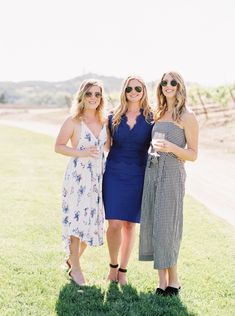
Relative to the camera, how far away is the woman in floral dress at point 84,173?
5543 millimetres

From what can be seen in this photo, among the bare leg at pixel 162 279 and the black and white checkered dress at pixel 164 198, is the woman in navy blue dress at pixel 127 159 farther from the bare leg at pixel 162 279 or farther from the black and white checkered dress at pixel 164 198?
the bare leg at pixel 162 279

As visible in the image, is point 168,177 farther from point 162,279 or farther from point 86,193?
point 162,279

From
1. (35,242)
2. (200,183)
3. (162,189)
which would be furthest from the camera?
(200,183)

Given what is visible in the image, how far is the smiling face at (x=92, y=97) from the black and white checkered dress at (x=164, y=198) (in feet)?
2.26

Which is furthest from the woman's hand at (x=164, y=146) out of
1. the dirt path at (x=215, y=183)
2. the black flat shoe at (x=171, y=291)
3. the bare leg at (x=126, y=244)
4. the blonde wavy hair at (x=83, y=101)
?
the dirt path at (x=215, y=183)

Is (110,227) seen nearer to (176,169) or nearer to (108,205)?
(108,205)

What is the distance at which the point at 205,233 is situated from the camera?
8.23 meters

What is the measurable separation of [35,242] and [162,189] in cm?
273

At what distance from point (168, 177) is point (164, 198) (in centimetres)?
20

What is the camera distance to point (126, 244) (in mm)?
5688

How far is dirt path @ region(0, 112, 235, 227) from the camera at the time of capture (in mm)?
10087

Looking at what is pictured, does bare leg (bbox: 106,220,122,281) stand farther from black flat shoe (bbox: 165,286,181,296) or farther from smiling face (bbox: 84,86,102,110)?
smiling face (bbox: 84,86,102,110)

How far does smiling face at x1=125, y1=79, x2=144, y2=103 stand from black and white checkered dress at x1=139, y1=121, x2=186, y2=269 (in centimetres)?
40

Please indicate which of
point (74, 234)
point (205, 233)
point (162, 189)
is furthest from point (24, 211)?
point (162, 189)
